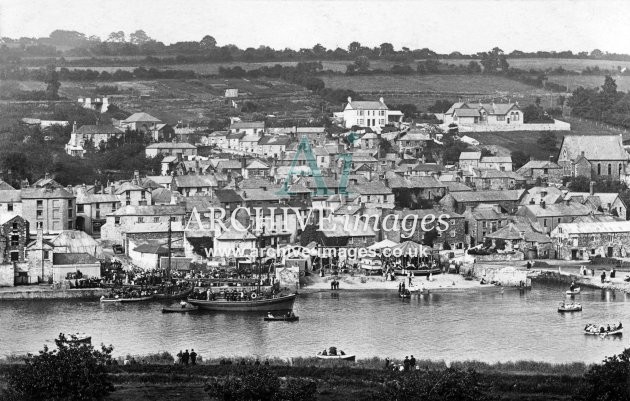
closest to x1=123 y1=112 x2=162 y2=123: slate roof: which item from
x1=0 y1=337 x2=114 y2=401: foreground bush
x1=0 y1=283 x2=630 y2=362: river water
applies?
x1=0 y1=283 x2=630 y2=362: river water

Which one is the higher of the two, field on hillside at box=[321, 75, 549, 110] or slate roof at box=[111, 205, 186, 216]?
field on hillside at box=[321, 75, 549, 110]

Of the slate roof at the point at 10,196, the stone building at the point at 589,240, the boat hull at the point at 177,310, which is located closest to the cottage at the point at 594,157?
the stone building at the point at 589,240

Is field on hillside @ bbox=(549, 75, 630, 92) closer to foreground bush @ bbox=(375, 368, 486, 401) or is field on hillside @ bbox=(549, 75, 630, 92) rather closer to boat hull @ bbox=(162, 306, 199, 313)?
boat hull @ bbox=(162, 306, 199, 313)

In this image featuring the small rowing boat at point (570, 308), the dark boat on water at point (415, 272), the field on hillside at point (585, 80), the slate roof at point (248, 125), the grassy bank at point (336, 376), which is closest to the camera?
the grassy bank at point (336, 376)

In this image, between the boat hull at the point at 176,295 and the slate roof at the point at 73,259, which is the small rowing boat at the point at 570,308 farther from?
the slate roof at the point at 73,259

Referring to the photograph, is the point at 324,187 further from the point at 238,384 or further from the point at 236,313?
the point at 238,384
